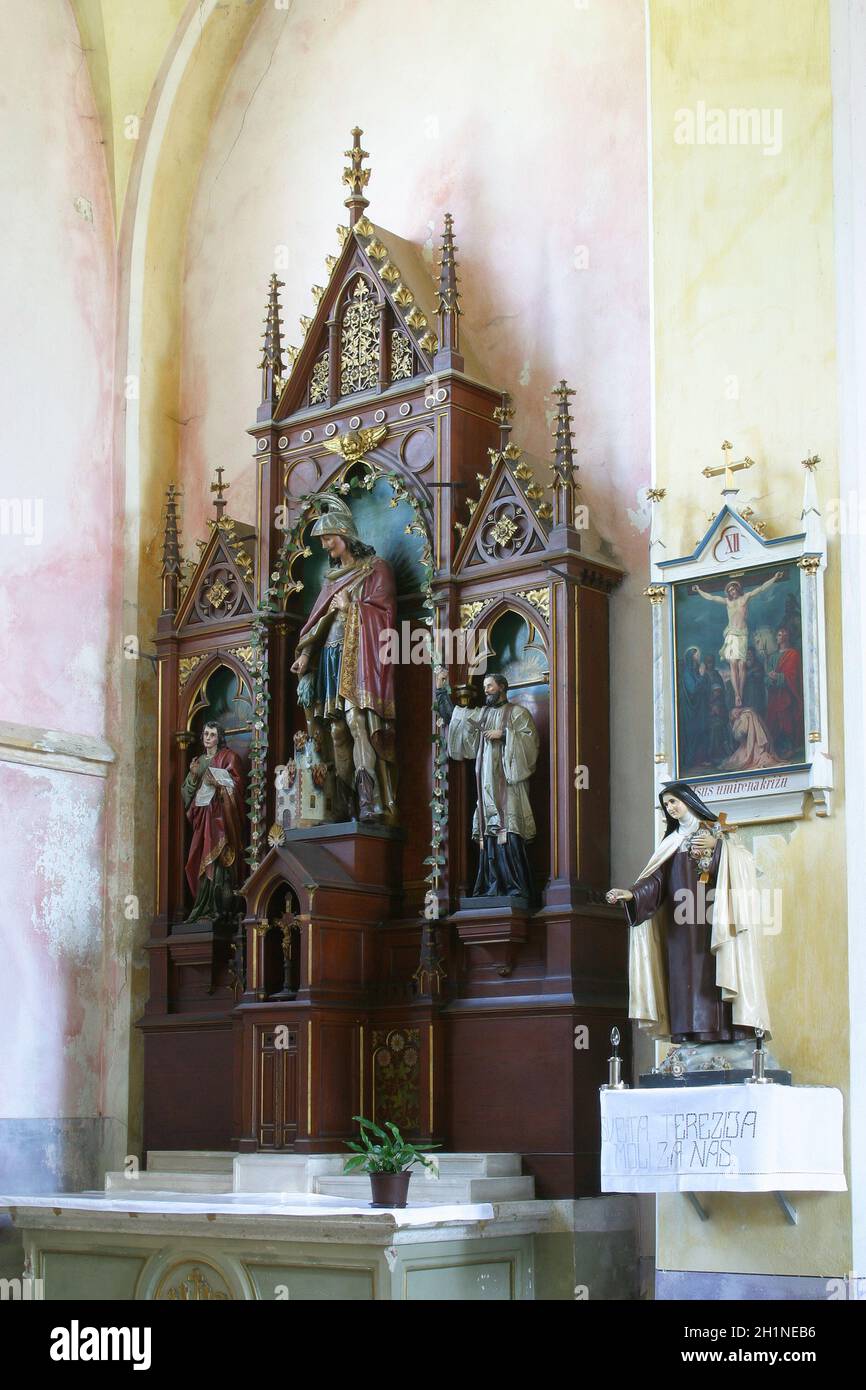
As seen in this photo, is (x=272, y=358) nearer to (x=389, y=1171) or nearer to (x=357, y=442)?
(x=357, y=442)

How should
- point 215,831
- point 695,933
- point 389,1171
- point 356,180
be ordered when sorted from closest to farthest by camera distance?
1. point 695,933
2. point 389,1171
3. point 356,180
4. point 215,831

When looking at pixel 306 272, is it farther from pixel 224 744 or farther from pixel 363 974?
pixel 363 974

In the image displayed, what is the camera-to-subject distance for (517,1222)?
10359mm

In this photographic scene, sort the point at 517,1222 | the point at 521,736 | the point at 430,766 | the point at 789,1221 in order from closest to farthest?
the point at 789,1221 → the point at 517,1222 → the point at 521,736 → the point at 430,766

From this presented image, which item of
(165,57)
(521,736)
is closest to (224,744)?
(521,736)

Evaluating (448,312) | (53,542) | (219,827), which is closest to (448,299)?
(448,312)

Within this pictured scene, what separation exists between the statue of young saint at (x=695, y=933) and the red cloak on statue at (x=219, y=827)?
3.98 meters

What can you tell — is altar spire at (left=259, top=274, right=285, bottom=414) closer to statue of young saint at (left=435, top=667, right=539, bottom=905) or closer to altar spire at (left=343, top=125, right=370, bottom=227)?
altar spire at (left=343, top=125, right=370, bottom=227)

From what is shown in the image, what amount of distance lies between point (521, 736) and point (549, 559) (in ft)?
3.46

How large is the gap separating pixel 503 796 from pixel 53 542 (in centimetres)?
412

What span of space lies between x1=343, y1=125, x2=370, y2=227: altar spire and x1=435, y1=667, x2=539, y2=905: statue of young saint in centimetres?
349

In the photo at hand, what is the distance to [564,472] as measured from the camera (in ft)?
37.8

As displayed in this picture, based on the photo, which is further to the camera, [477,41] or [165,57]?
[165,57]

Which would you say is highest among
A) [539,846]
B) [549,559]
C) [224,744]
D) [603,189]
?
[603,189]
